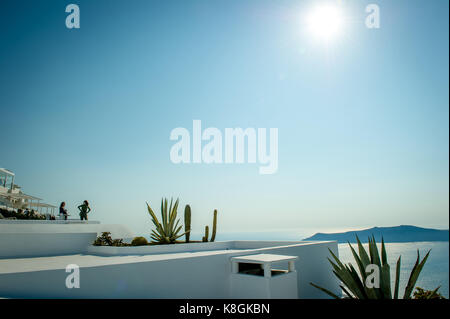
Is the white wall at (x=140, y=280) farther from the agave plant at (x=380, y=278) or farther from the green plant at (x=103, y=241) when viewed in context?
the green plant at (x=103, y=241)

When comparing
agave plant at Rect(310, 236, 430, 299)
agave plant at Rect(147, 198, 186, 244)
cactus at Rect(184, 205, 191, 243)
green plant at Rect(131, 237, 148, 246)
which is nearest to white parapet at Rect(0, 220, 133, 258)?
green plant at Rect(131, 237, 148, 246)

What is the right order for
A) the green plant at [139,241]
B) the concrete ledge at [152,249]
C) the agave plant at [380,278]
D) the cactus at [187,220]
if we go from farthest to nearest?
the cactus at [187,220]
the green plant at [139,241]
the concrete ledge at [152,249]
the agave plant at [380,278]

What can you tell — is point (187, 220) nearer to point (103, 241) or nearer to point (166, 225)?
point (166, 225)

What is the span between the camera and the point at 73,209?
12.5 m

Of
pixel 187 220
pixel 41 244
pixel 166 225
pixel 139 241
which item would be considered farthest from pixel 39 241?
pixel 187 220

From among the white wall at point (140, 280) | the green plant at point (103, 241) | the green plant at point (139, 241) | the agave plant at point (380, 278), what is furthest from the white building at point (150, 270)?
the agave plant at point (380, 278)

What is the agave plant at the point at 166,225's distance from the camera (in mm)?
9727

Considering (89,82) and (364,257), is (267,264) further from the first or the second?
(89,82)

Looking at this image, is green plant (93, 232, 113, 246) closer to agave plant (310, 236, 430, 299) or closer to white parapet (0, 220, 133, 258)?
white parapet (0, 220, 133, 258)

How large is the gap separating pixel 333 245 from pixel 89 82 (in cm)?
1076

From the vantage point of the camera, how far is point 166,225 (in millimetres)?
9805
